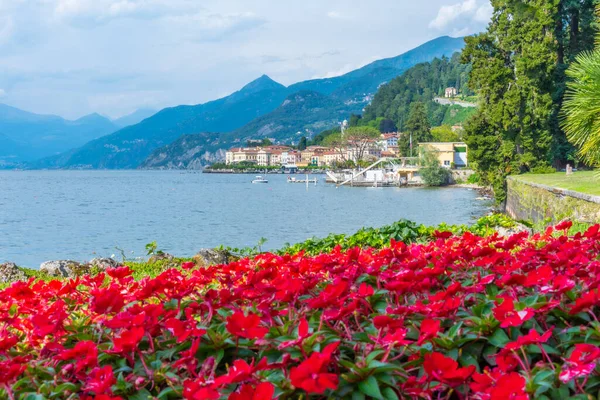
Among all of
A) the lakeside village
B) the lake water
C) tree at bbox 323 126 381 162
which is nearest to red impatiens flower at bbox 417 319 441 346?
the lake water

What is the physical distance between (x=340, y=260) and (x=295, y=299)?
0.96 m

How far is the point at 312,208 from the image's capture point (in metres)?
50.2

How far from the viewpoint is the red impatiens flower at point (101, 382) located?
1.95 metres

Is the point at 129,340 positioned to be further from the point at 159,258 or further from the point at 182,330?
the point at 159,258

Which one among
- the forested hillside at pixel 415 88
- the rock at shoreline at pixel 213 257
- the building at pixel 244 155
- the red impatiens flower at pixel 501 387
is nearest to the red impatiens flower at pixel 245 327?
the red impatiens flower at pixel 501 387

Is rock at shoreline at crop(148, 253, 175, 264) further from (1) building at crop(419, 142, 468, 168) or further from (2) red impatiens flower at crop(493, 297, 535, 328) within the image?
(1) building at crop(419, 142, 468, 168)

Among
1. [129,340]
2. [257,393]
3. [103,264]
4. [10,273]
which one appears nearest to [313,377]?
[257,393]

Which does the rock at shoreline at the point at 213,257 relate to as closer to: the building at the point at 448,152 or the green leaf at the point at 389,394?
the green leaf at the point at 389,394

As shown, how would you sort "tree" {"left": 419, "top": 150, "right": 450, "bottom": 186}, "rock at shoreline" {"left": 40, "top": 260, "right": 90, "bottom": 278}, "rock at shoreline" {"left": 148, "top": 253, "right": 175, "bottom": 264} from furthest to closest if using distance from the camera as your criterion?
"tree" {"left": 419, "top": 150, "right": 450, "bottom": 186}
"rock at shoreline" {"left": 148, "top": 253, "right": 175, "bottom": 264}
"rock at shoreline" {"left": 40, "top": 260, "right": 90, "bottom": 278}

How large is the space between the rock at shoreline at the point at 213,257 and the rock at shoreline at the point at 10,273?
2.58 meters

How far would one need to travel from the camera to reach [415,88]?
6383 inches

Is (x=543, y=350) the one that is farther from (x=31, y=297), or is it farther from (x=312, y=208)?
(x=312, y=208)

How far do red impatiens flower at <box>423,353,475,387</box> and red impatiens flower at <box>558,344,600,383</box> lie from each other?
28 centimetres

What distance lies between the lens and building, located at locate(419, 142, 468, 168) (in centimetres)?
8250
